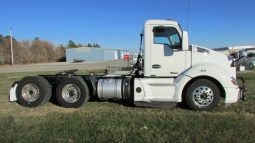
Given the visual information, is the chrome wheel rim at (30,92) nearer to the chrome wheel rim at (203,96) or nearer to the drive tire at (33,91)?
the drive tire at (33,91)

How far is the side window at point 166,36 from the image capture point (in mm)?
10883

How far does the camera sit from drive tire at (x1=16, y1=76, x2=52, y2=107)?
38.2 feet

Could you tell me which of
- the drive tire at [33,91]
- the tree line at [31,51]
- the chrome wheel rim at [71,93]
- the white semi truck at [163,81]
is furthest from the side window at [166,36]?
the tree line at [31,51]

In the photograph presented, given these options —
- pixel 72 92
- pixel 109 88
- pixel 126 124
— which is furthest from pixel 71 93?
pixel 126 124

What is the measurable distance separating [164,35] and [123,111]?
2505 millimetres

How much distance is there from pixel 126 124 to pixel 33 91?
14.8 feet

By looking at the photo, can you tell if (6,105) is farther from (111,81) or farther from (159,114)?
(159,114)

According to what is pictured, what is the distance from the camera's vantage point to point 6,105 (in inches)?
468

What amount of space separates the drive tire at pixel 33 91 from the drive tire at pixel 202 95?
429 centimetres

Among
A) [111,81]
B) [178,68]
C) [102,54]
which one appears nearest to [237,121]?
[178,68]

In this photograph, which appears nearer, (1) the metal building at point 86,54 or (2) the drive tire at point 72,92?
(2) the drive tire at point 72,92

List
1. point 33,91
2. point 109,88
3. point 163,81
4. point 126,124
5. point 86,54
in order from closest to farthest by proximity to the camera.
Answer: point 126,124, point 163,81, point 109,88, point 33,91, point 86,54

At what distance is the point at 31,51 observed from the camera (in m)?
109

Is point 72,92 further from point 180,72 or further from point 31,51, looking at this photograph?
point 31,51
